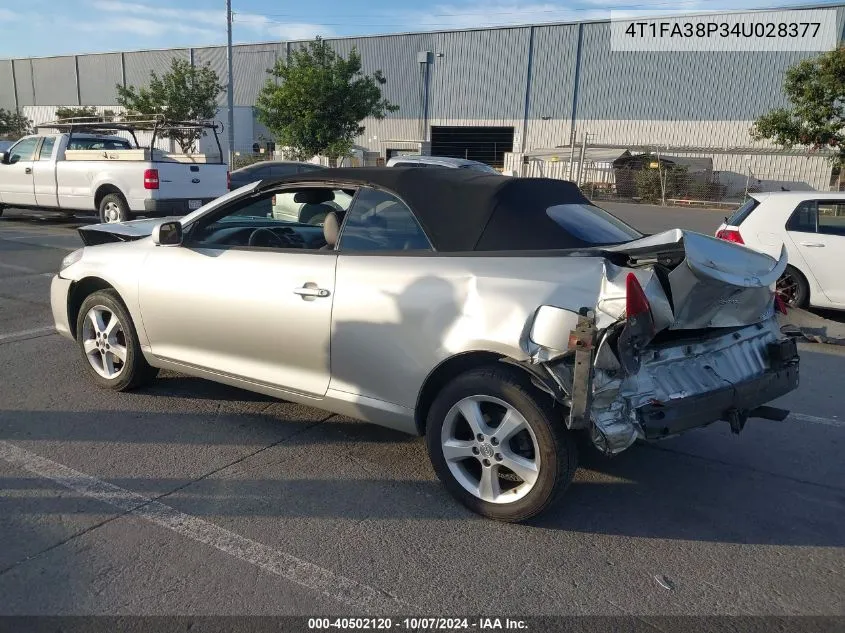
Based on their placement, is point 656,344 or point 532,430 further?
point 656,344

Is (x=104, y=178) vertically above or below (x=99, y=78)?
below

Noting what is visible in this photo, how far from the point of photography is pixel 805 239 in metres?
7.87

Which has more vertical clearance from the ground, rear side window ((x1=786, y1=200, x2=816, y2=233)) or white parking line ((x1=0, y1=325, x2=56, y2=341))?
rear side window ((x1=786, y1=200, x2=816, y2=233))

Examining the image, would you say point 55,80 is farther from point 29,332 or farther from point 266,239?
point 266,239

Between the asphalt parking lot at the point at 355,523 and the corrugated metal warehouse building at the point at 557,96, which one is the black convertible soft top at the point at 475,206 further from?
the corrugated metal warehouse building at the point at 557,96

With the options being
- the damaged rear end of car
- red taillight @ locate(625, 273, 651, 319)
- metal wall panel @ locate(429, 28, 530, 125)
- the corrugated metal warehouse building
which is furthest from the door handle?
metal wall panel @ locate(429, 28, 530, 125)

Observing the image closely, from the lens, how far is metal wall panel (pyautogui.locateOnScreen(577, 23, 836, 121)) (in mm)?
35094

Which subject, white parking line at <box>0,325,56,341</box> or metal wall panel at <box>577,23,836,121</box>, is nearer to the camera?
white parking line at <box>0,325,56,341</box>

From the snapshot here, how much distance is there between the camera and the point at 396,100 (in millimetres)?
44938

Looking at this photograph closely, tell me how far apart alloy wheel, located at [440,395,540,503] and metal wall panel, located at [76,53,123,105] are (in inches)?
2299

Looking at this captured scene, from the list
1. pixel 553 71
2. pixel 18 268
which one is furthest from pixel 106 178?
pixel 553 71

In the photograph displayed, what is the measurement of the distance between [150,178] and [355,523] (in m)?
10.6

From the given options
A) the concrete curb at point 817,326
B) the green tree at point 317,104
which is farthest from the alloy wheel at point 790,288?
the green tree at point 317,104

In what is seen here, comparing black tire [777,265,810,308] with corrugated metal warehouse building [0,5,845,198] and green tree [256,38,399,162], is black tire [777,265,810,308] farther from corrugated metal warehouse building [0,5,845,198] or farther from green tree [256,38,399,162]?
corrugated metal warehouse building [0,5,845,198]
